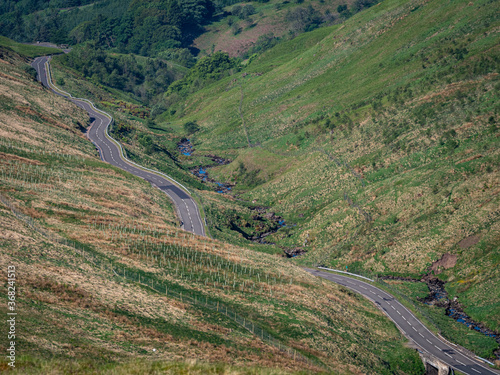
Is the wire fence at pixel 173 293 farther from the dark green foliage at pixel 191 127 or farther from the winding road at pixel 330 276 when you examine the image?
the dark green foliage at pixel 191 127

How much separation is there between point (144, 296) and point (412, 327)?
33205 millimetres

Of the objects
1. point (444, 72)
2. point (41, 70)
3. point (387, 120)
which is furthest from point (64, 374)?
point (41, 70)

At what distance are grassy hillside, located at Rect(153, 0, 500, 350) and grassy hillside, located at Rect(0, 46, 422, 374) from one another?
15.9 meters

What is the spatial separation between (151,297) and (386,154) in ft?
213

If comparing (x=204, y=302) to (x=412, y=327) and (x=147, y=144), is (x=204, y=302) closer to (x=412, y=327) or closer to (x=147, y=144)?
(x=412, y=327)

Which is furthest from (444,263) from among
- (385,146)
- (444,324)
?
(385,146)

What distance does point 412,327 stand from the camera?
5888 centimetres

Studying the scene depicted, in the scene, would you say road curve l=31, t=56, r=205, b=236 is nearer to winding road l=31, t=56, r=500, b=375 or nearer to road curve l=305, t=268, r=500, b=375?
winding road l=31, t=56, r=500, b=375

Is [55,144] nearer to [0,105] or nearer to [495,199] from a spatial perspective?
[0,105]

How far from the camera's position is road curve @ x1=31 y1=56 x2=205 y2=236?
8450cm

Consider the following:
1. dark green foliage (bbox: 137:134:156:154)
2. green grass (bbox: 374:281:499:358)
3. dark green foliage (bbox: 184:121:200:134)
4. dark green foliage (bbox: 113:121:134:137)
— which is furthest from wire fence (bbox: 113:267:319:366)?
dark green foliage (bbox: 184:121:200:134)

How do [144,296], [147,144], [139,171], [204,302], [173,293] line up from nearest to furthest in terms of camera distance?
[144,296] → [173,293] → [204,302] → [139,171] → [147,144]

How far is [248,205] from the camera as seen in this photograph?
347 ft

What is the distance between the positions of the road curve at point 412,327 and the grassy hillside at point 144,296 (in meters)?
2.06
